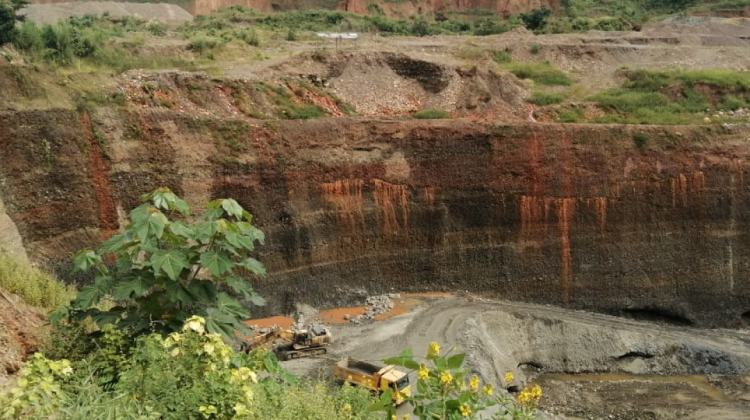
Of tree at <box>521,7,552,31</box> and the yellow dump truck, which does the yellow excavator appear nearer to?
the yellow dump truck

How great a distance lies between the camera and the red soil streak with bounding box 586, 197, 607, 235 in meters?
26.3

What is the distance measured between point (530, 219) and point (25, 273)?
19384mm

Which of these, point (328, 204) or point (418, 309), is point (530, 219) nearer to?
point (418, 309)


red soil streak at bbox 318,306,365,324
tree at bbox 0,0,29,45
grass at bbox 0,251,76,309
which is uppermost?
tree at bbox 0,0,29,45

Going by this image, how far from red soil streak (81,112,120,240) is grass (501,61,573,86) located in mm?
24925

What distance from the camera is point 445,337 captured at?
2169 centimetres

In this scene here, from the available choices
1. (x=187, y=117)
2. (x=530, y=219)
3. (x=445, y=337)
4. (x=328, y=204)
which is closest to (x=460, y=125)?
(x=530, y=219)

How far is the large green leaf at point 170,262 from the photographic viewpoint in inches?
270

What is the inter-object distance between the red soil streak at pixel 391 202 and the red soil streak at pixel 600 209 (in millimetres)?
7791

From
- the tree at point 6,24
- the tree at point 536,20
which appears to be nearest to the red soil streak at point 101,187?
the tree at point 6,24

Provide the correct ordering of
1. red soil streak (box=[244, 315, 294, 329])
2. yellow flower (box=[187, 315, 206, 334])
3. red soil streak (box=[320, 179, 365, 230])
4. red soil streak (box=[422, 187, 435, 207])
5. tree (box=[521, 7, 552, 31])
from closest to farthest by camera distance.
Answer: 1. yellow flower (box=[187, 315, 206, 334])
2. red soil streak (box=[244, 315, 294, 329])
3. red soil streak (box=[320, 179, 365, 230])
4. red soil streak (box=[422, 187, 435, 207])
5. tree (box=[521, 7, 552, 31])

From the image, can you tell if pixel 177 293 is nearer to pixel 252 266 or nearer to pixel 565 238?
pixel 252 266

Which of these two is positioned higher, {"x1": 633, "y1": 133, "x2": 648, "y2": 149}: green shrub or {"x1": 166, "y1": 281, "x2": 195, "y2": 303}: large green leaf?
{"x1": 166, "y1": 281, "x2": 195, "y2": 303}: large green leaf

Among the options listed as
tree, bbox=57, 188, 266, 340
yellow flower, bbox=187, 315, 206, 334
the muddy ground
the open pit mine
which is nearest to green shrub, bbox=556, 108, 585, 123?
the open pit mine
